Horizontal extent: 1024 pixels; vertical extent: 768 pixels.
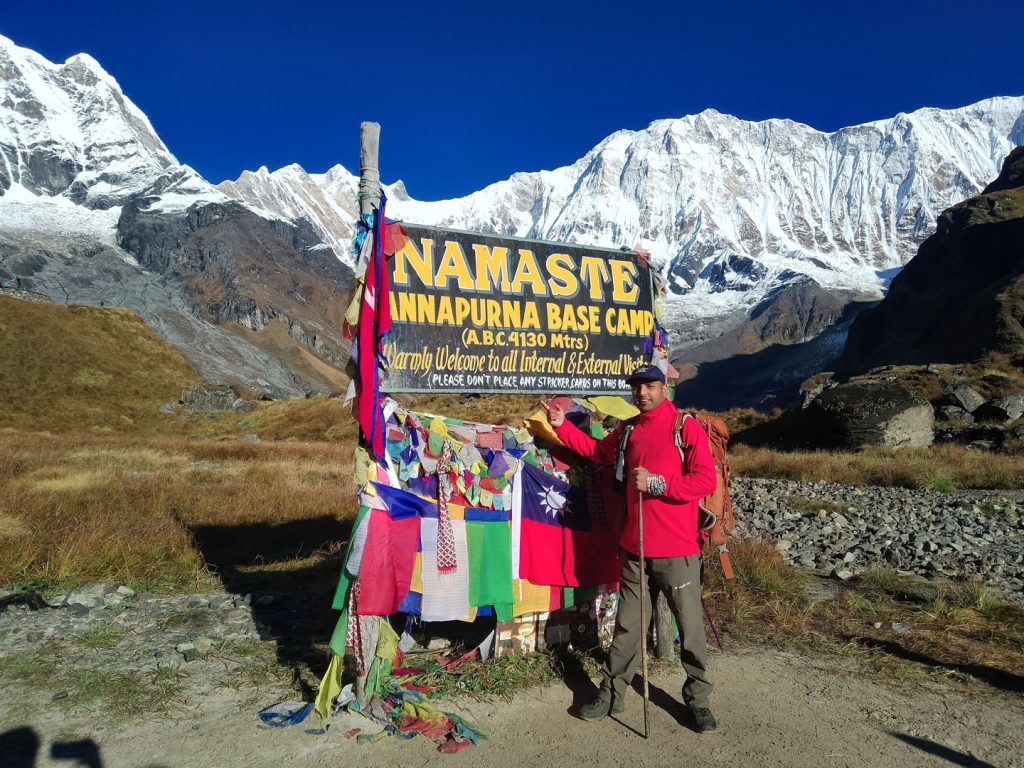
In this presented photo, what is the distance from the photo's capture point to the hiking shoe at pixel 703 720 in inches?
187

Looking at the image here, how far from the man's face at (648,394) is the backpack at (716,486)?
0.20m

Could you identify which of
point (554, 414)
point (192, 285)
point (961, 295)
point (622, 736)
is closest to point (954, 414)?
point (554, 414)

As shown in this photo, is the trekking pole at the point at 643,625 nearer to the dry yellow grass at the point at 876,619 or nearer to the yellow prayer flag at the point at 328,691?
the dry yellow grass at the point at 876,619

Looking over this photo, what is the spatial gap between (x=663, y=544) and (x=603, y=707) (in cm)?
128

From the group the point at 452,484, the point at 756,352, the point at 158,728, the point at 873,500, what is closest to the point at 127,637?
the point at 158,728

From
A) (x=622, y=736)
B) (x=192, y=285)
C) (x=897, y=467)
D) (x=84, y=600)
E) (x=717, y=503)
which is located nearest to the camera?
(x=622, y=736)

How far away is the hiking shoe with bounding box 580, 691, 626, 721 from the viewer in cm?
490

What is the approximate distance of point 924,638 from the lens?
245 inches

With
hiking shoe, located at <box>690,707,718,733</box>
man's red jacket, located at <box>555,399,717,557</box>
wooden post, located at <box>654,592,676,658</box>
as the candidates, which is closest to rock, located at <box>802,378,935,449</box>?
wooden post, located at <box>654,592,676,658</box>

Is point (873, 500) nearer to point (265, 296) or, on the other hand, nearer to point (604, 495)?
point (604, 495)

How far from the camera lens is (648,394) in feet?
17.0

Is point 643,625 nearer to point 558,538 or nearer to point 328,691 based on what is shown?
point 558,538

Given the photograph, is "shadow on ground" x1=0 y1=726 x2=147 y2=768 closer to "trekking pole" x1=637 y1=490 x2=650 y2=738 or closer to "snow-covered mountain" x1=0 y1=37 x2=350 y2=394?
"trekking pole" x1=637 y1=490 x2=650 y2=738

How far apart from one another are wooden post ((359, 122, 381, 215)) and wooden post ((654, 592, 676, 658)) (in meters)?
4.36
